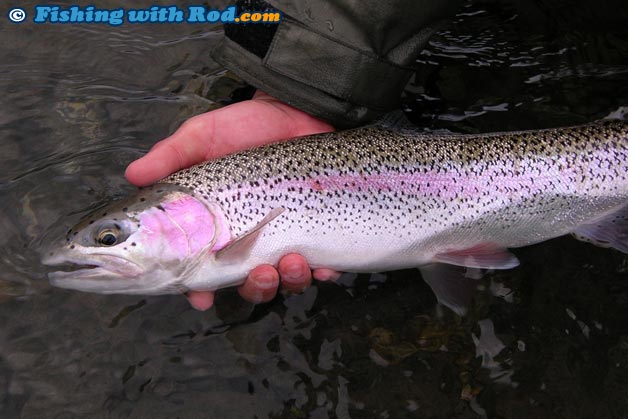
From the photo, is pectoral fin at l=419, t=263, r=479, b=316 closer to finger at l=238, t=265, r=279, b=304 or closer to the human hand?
the human hand

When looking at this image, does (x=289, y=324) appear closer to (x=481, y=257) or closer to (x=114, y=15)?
(x=481, y=257)

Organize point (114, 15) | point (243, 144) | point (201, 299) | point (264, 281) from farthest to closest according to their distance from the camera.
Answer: point (114, 15) → point (243, 144) → point (201, 299) → point (264, 281)

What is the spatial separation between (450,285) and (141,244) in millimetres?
1306

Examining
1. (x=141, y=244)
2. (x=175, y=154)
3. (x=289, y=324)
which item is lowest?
(x=289, y=324)

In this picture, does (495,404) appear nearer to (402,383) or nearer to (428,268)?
(402,383)

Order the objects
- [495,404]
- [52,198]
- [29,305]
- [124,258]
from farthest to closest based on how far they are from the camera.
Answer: [52,198], [29,305], [495,404], [124,258]

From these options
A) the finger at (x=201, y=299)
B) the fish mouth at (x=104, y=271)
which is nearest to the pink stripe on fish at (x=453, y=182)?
the finger at (x=201, y=299)

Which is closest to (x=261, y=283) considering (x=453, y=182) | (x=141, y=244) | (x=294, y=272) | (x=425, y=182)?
(x=294, y=272)

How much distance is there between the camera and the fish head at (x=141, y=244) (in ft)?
7.25

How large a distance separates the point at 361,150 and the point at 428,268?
0.60 m

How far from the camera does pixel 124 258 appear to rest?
86.9 inches

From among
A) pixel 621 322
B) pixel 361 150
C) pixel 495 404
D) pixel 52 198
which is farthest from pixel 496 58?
pixel 52 198

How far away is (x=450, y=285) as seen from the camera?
2553 millimetres

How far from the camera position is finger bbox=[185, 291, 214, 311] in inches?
96.3
